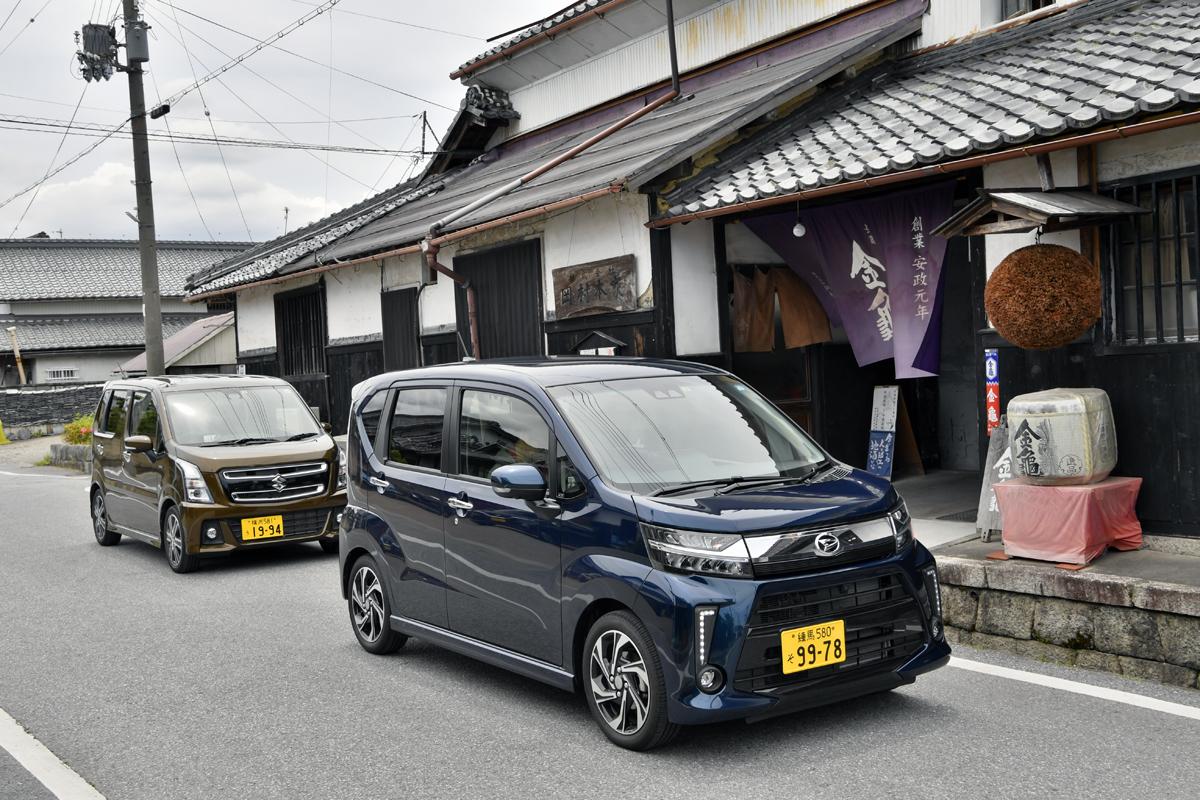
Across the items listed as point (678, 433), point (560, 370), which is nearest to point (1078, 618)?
point (678, 433)

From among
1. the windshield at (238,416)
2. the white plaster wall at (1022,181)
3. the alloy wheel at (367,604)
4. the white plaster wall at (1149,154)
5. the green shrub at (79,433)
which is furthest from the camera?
the green shrub at (79,433)

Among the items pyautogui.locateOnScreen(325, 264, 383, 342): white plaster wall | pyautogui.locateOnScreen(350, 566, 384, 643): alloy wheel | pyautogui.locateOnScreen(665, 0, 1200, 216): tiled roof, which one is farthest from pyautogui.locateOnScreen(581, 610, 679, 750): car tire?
pyautogui.locateOnScreen(325, 264, 383, 342): white plaster wall

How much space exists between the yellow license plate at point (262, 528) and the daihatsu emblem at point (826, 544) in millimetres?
6761

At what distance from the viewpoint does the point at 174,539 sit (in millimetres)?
10266

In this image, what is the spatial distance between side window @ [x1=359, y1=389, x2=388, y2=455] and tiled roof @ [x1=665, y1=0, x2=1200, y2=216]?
3925mm

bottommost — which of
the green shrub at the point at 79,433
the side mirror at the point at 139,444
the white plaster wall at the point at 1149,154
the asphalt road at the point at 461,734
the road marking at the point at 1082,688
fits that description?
the road marking at the point at 1082,688

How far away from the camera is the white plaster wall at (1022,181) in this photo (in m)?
7.79

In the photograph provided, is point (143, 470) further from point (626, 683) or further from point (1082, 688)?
point (1082, 688)

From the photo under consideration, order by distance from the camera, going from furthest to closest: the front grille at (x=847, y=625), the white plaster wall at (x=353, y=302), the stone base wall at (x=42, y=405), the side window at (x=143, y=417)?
the stone base wall at (x=42, y=405), the white plaster wall at (x=353, y=302), the side window at (x=143, y=417), the front grille at (x=847, y=625)

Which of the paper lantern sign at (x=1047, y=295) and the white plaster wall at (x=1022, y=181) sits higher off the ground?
the white plaster wall at (x=1022, y=181)

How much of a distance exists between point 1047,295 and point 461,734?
184 inches

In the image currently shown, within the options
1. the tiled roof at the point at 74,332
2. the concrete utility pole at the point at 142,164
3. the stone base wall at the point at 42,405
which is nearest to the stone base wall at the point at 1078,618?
the concrete utility pole at the point at 142,164

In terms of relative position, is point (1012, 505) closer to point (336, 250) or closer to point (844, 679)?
point (844, 679)

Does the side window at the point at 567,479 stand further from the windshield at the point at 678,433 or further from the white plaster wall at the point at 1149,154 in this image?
the white plaster wall at the point at 1149,154
